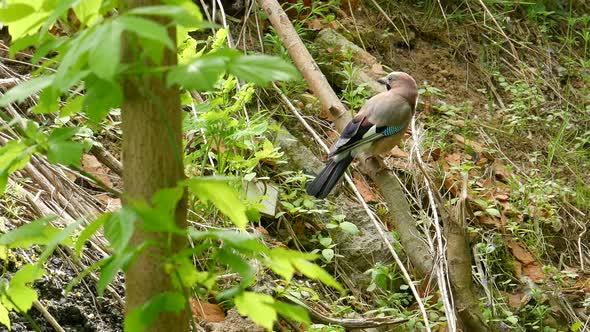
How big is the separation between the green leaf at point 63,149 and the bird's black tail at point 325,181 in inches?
124

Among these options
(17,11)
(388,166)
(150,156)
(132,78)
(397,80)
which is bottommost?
(388,166)

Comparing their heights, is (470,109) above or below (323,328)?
below

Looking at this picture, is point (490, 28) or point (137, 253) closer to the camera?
point (137, 253)

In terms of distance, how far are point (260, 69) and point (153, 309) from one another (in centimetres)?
31

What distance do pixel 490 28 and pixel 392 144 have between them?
6.02 ft

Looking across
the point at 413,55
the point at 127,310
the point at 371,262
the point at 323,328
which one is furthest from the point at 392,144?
the point at 127,310

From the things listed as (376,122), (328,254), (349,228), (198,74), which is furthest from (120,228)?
(376,122)

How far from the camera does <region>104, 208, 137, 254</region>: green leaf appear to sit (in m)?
0.97

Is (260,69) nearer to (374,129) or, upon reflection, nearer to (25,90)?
(25,90)

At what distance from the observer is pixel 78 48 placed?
3.01ft

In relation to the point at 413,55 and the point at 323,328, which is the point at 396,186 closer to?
the point at 323,328

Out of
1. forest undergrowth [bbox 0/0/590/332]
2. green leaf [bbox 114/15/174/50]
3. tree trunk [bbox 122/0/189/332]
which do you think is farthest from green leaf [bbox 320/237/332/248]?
green leaf [bbox 114/15/174/50]

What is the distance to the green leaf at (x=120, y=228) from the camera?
97 cm

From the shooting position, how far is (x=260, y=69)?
0.98m
